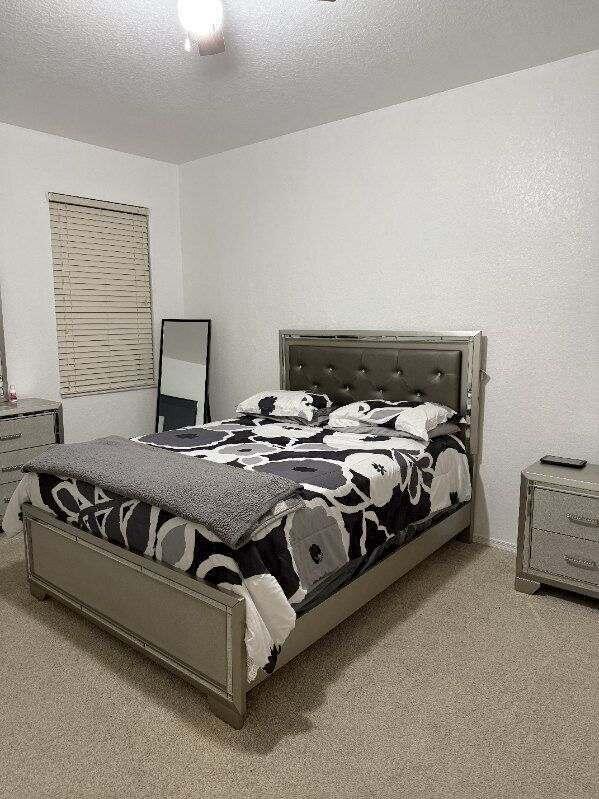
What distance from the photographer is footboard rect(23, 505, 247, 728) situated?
1.75 m

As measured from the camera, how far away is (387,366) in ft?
11.1

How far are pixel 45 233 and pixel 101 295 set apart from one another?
581 millimetres

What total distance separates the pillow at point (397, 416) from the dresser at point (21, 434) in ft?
5.80

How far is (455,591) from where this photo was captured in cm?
269

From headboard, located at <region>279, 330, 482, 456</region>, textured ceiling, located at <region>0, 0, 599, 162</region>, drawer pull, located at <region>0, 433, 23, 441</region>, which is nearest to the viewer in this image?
textured ceiling, located at <region>0, 0, 599, 162</region>

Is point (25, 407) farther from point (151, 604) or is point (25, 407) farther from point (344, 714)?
point (344, 714)

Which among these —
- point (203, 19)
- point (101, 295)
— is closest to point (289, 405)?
point (101, 295)

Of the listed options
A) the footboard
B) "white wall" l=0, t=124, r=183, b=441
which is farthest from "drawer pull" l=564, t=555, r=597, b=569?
"white wall" l=0, t=124, r=183, b=441

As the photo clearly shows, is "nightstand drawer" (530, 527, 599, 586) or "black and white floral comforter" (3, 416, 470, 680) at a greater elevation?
"black and white floral comforter" (3, 416, 470, 680)

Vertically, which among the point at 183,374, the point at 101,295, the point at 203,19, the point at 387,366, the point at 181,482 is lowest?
the point at 181,482

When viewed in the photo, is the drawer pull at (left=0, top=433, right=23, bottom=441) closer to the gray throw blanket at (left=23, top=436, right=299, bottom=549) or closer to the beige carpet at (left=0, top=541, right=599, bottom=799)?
the gray throw blanket at (left=23, top=436, right=299, bottom=549)

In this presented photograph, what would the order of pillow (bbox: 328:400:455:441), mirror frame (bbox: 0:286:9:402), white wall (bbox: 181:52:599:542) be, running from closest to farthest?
1. white wall (bbox: 181:52:599:542)
2. pillow (bbox: 328:400:455:441)
3. mirror frame (bbox: 0:286:9:402)

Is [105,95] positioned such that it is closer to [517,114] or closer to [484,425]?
[517,114]

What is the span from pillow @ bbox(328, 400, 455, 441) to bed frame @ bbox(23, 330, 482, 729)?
181 millimetres
